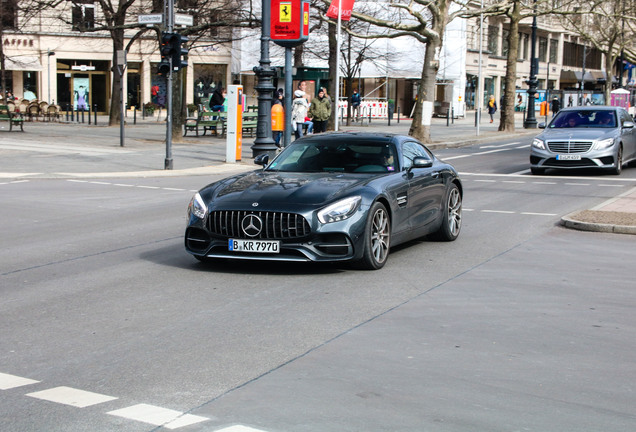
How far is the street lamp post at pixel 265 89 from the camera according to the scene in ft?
80.5

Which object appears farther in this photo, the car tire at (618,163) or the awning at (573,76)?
the awning at (573,76)

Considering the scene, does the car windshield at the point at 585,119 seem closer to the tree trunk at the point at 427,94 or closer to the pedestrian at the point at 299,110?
the pedestrian at the point at 299,110

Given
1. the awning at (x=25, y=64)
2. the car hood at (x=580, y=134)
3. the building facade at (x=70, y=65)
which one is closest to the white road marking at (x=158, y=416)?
the car hood at (x=580, y=134)

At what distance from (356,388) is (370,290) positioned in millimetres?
2967

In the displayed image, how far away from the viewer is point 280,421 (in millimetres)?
4746

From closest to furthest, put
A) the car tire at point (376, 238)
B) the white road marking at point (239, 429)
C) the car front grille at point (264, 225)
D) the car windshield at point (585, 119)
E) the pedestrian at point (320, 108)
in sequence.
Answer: the white road marking at point (239, 429), the car front grille at point (264, 225), the car tire at point (376, 238), the car windshield at point (585, 119), the pedestrian at point (320, 108)

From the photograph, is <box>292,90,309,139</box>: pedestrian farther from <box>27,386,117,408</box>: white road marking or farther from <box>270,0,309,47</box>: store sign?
<box>27,386,117,408</box>: white road marking

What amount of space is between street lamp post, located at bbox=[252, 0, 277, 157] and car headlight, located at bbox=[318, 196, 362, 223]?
15633mm

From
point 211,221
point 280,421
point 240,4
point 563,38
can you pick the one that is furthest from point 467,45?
point 280,421

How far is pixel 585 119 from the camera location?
2230 centimetres

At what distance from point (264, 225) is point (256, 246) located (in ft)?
0.70

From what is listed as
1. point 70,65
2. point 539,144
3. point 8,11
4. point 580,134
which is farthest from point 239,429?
point 70,65

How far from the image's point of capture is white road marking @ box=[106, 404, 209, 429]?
468cm

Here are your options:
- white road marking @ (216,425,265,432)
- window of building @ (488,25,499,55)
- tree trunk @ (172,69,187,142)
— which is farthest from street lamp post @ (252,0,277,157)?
window of building @ (488,25,499,55)
